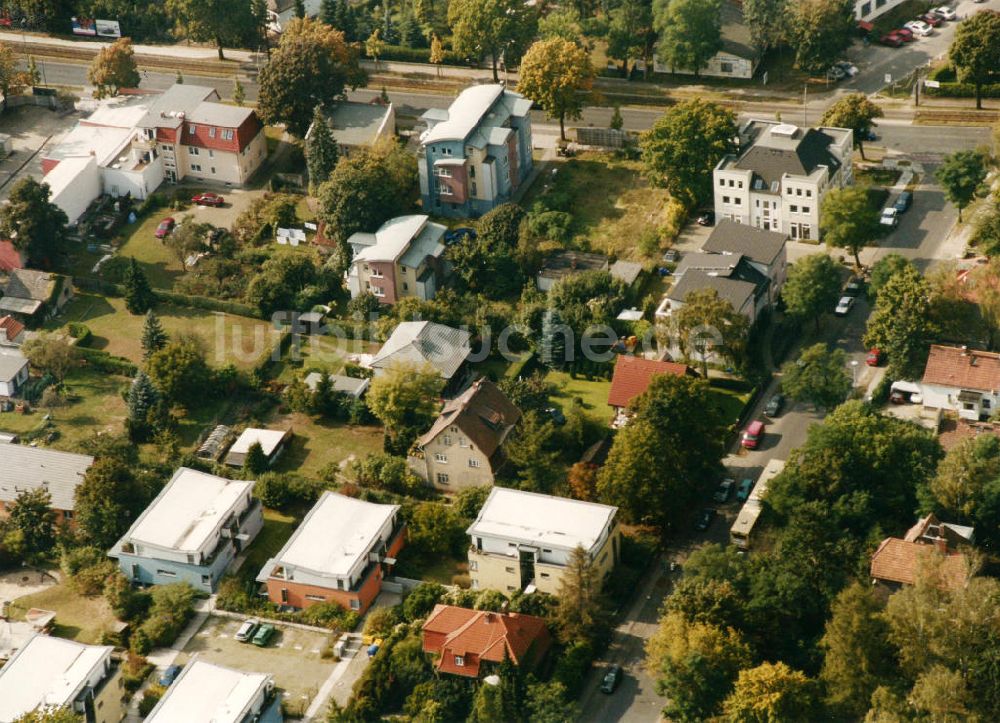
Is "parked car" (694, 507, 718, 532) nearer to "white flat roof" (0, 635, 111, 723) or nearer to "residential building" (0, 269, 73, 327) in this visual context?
"white flat roof" (0, 635, 111, 723)

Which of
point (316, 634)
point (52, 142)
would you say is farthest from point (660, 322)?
point (52, 142)

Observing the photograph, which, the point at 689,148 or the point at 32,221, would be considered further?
the point at 689,148

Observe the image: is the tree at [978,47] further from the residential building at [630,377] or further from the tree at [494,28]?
the residential building at [630,377]

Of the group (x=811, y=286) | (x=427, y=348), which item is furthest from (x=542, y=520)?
(x=811, y=286)

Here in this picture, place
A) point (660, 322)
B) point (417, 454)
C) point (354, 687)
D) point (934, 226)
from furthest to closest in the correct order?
point (934, 226), point (660, 322), point (417, 454), point (354, 687)

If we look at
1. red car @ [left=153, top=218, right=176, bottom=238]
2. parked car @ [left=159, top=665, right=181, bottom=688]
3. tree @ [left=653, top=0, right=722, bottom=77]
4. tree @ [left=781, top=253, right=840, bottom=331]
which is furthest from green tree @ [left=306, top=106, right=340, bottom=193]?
parked car @ [left=159, top=665, right=181, bottom=688]

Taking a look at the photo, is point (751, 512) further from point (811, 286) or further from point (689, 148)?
point (689, 148)

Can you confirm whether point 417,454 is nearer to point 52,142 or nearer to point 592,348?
point 592,348
